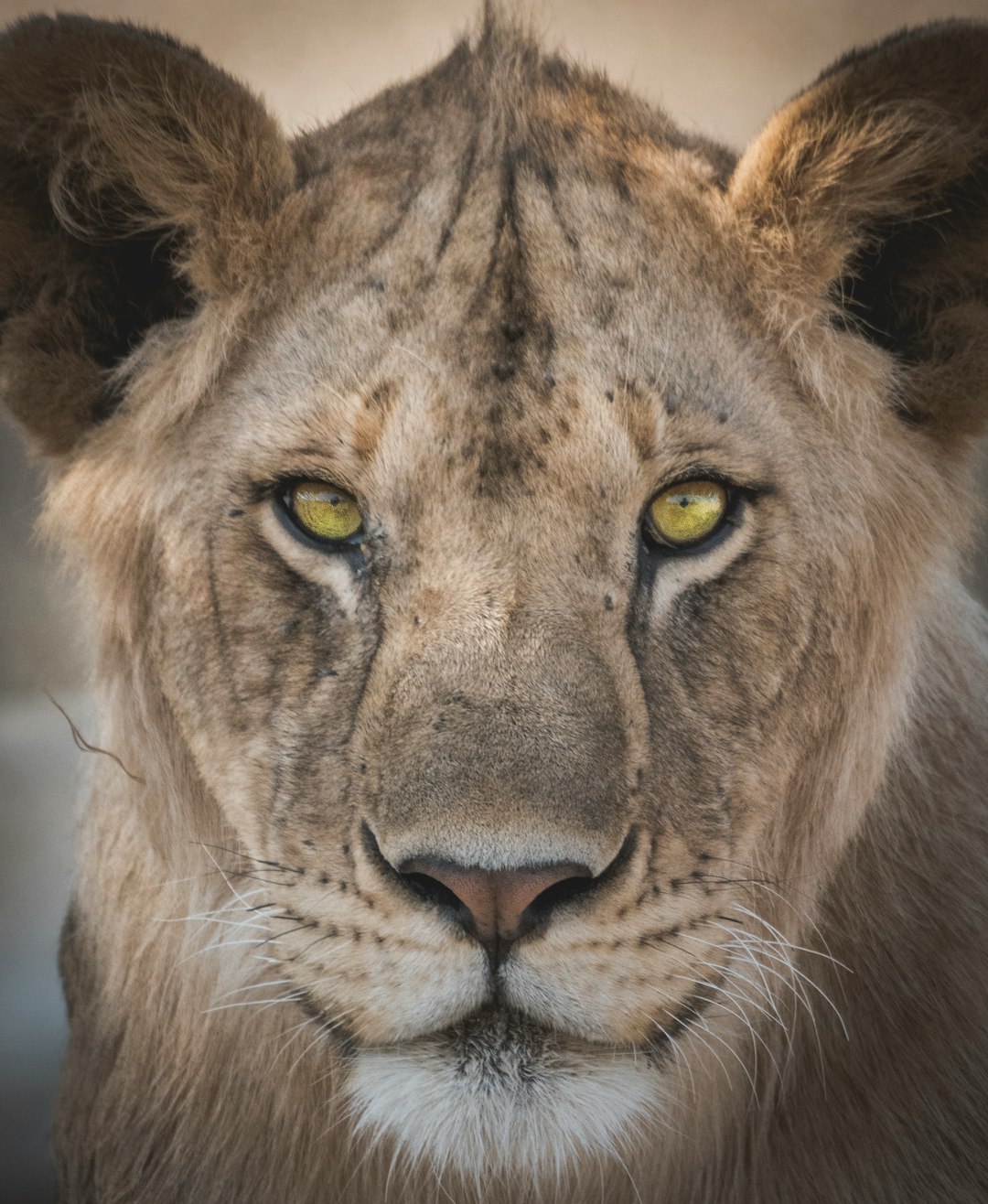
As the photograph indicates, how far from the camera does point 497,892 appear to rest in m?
1.11

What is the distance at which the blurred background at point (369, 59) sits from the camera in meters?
1.70

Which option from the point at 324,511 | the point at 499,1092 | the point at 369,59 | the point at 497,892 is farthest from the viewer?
the point at 369,59

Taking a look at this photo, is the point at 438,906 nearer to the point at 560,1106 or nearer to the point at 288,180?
the point at 560,1106

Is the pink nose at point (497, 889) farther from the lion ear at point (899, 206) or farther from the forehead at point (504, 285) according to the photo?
the lion ear at point (899, 206)

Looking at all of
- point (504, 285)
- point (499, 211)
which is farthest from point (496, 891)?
point (499, 211)

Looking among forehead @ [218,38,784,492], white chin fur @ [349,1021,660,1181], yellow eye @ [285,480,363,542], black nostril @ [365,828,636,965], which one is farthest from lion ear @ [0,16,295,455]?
white chin fur @ [349,1021,660,1181]

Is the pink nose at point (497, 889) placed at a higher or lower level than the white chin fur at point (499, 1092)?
higher

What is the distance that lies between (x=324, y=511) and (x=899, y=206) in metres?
0.78

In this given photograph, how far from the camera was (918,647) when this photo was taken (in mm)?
1660

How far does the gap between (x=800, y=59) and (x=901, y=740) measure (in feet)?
3.09

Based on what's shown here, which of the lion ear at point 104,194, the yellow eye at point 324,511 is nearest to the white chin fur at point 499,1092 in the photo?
the yellow eye at point 324,511

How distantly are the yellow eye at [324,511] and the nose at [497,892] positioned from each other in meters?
0.41

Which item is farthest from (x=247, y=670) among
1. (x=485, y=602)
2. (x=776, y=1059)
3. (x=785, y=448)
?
(x=776, y=1059)

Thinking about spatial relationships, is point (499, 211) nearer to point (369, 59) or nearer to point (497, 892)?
point (369, 59)
